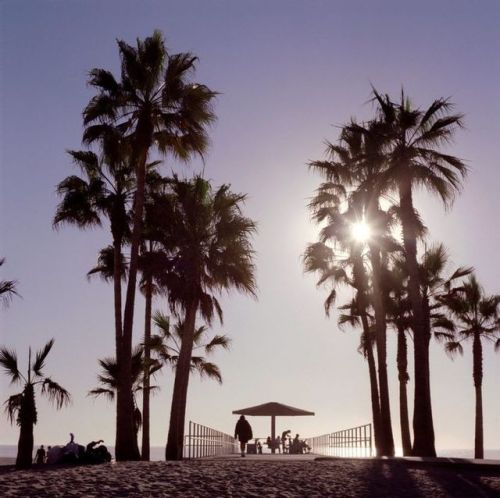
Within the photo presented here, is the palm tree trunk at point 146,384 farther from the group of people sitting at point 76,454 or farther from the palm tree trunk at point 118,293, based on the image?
the group of people sitting at point 76,454

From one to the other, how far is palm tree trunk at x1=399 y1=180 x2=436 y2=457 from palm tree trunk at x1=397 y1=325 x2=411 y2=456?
13.1 meters

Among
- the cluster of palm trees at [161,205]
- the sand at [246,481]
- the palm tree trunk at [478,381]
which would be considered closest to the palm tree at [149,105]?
the cluster of palm trees at [161,205]

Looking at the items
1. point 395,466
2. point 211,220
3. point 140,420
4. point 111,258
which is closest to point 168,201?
point 211,220

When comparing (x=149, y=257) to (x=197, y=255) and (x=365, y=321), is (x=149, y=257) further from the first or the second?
(x=365, y=321)

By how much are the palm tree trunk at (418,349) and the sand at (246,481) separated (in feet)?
26.9

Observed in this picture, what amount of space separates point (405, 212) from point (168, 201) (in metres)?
8.51

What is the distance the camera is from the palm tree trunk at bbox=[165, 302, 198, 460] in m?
28.1

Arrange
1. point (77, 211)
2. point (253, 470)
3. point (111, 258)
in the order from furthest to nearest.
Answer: point (111, 258) < point (77, 211) < point (253, 470)

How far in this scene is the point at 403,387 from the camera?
39438 mm

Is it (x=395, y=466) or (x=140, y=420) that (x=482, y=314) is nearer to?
(x=140, y=420)

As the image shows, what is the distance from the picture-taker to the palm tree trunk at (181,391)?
28.1 meters

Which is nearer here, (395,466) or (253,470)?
(253,470)

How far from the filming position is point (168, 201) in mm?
28453

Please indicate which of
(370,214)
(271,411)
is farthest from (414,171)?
(271,411)
